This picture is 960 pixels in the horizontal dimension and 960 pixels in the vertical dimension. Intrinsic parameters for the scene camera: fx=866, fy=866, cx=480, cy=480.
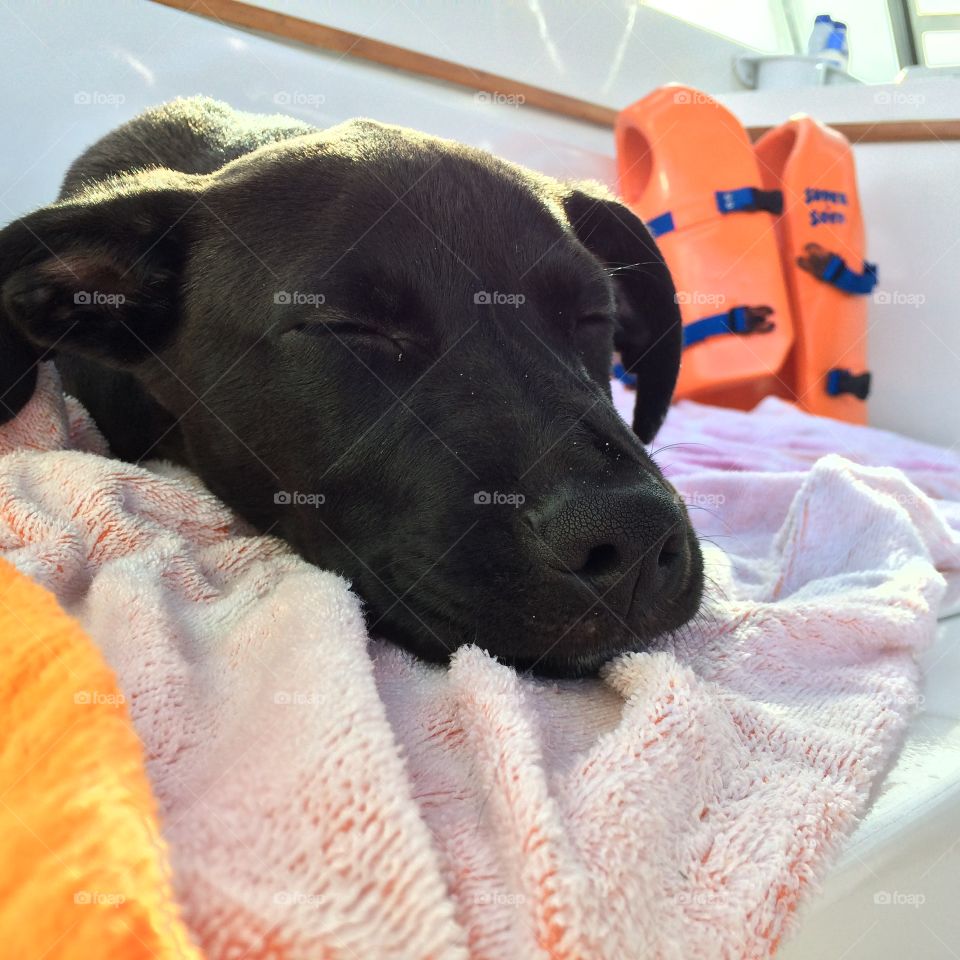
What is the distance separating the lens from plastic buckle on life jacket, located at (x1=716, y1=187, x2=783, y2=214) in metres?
3.36

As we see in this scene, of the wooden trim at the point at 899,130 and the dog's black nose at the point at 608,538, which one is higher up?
the dog's black nose at the point at 608,538

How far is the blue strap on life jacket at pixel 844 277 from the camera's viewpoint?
3396 millimetres

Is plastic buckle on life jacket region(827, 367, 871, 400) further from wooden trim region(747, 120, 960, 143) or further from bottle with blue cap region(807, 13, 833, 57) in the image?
bottle with blue cap region(807, 13, 833, 57)

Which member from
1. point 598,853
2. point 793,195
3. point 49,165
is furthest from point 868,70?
point 598,853

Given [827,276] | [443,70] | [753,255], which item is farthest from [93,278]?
[827,276]

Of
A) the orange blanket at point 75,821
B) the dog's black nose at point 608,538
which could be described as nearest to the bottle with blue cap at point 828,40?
the dog's black nose at point 608,538

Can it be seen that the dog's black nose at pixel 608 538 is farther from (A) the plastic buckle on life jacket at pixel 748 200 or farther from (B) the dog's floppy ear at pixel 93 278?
(A) the plastic buckle on life jacket at pixel 748 200

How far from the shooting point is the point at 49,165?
230cm

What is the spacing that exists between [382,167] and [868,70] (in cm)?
590

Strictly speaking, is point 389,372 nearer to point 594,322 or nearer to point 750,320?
point 594,322

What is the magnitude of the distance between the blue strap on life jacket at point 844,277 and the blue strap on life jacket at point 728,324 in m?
0.34

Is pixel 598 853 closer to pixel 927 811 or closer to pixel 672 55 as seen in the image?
pixel 927 811

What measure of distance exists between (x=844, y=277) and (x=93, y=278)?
9.59ft

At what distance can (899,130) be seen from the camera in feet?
11.8
